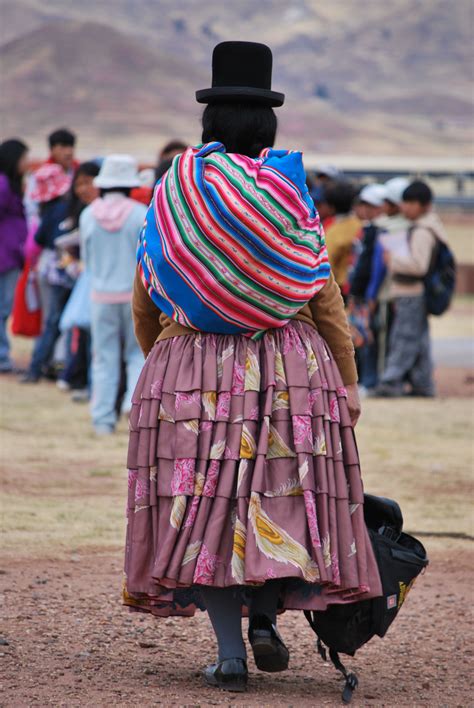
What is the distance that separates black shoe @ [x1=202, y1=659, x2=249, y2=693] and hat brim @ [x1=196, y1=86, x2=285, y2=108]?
5.07 feet

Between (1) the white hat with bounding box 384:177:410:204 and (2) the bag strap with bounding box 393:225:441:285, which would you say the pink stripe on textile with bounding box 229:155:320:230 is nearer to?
(2) the bag strap with bounding box 393:225:441:285

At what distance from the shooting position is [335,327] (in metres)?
3.77

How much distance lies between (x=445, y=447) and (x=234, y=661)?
4.96 metres

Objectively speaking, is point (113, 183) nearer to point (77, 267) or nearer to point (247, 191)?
point (77, 267)

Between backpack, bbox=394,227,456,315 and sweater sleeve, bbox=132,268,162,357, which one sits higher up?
backpack, bbox=394,227,456,315

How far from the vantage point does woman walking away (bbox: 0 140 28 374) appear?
10883mm

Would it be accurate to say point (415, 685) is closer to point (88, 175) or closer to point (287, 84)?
point (88, 175)

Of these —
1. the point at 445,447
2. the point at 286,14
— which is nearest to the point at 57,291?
the point at 445,447

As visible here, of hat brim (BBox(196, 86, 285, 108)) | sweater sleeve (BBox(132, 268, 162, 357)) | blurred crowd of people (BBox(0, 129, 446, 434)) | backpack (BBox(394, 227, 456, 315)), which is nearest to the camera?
hat brim (BBox(196, 86, 285, 108))

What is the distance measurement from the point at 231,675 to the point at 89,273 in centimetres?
528

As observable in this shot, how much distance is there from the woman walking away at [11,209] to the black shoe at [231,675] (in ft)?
25.1

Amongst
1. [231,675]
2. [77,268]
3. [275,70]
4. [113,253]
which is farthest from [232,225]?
[275,70]

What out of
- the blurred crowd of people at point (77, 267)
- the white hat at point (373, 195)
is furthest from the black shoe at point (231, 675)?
the white hat at point (373, 195)

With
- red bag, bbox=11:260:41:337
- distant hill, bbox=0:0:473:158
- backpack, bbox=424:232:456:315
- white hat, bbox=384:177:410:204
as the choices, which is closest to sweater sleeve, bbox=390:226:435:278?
backpack, bbox=424:232:456:315
